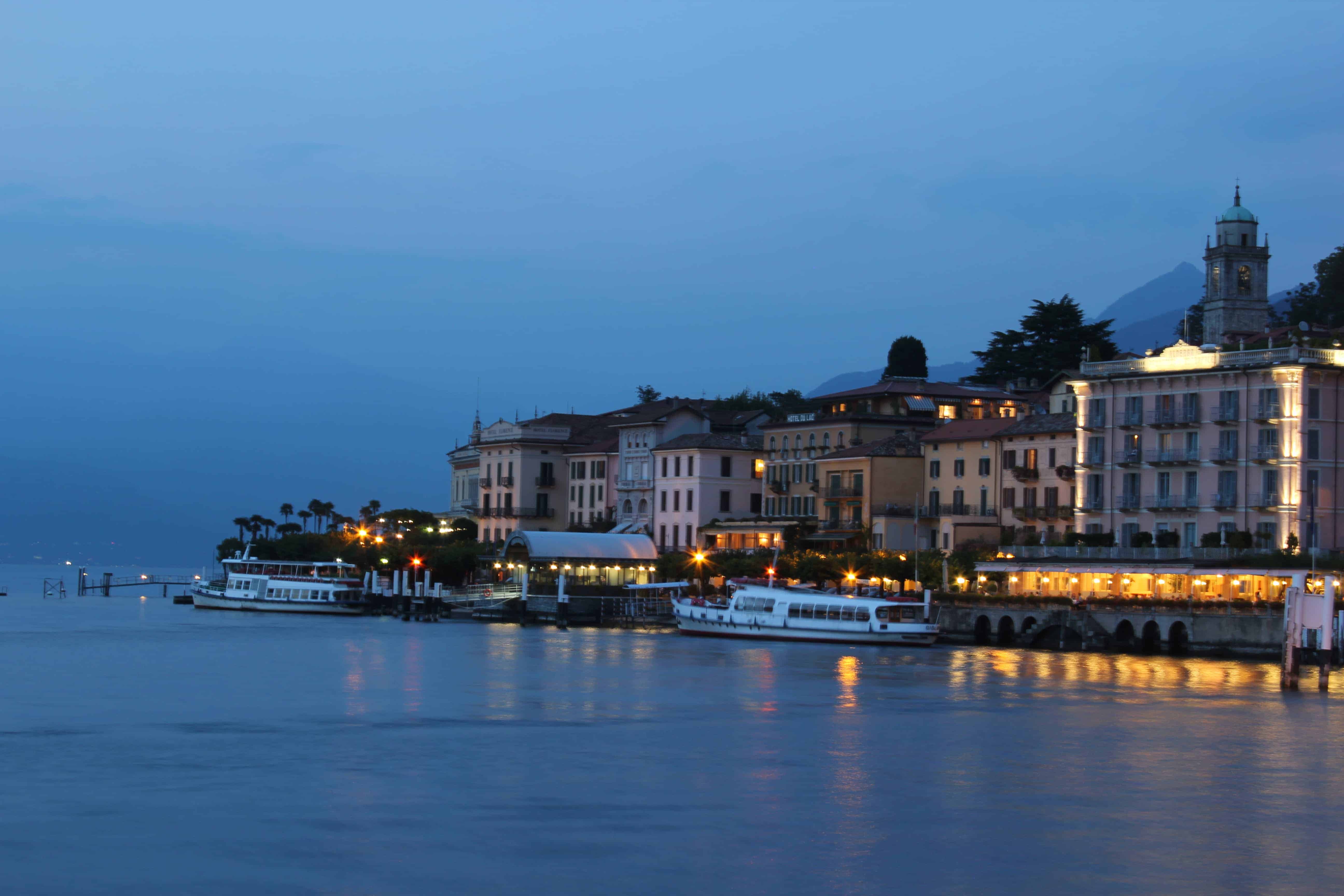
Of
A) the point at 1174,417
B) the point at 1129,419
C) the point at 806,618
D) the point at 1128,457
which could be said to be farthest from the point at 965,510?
the point at 1174,417

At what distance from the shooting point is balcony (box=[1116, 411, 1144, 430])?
90.2 meters

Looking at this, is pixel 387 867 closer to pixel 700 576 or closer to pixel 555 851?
pixel 555 851

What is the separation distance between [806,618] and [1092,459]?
1780 centimetres

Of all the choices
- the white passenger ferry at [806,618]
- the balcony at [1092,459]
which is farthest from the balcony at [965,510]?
the white passenger ferry at [806,618]

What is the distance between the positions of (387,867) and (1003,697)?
112 ft

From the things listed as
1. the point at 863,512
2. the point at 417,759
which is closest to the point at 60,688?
the point at 417,759

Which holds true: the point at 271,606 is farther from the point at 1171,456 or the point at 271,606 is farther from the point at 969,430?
the point at 1171,456

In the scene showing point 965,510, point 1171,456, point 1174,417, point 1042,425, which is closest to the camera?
point 1171,456

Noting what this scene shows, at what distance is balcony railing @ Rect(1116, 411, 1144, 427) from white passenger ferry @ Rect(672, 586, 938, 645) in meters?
14.8

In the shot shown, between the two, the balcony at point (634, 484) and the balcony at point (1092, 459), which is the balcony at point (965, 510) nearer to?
the balcony at point (1092, 459)

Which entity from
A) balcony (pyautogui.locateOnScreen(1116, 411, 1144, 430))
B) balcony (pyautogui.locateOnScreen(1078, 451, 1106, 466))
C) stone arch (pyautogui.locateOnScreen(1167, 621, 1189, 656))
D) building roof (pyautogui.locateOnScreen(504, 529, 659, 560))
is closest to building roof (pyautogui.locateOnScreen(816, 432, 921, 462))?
balcony (pyautogui.locateOnScreen(1078, 451, 1106, 466))

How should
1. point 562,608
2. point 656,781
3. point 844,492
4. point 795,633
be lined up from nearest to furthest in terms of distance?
1. point 656,781
2. point 795,633
3. point 562,608
4. point 844,492

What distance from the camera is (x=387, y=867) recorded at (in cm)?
2580

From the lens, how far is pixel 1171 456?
3469 inches
